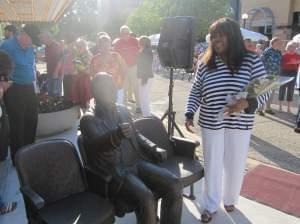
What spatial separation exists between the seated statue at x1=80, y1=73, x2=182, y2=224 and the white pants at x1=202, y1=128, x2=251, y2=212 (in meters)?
0.51

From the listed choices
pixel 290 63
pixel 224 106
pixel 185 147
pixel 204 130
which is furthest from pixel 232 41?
pixel 290 63

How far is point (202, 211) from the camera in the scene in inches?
129

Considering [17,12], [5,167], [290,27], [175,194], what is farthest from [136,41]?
[290,27]

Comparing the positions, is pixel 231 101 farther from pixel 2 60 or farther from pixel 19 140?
pixel 19 140

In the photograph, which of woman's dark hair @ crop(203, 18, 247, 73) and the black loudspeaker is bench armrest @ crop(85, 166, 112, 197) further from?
the black loudspeaker

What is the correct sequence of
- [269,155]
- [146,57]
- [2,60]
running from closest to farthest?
[2,60], [269,155], [146,57]

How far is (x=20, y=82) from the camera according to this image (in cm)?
413

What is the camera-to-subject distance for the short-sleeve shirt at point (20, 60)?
4016 mm

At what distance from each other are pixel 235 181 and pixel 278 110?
551 cm

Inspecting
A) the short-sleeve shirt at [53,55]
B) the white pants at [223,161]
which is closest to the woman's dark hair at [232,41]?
the white pants at [223,161]

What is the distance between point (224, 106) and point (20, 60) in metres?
2.61

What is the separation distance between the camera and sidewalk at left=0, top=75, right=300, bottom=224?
320 centimetres

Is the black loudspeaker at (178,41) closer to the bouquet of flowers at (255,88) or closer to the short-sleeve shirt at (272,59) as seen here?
the bouquet of flowers at (255,88)

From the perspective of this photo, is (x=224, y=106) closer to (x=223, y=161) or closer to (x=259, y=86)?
(x=259, y=86)
